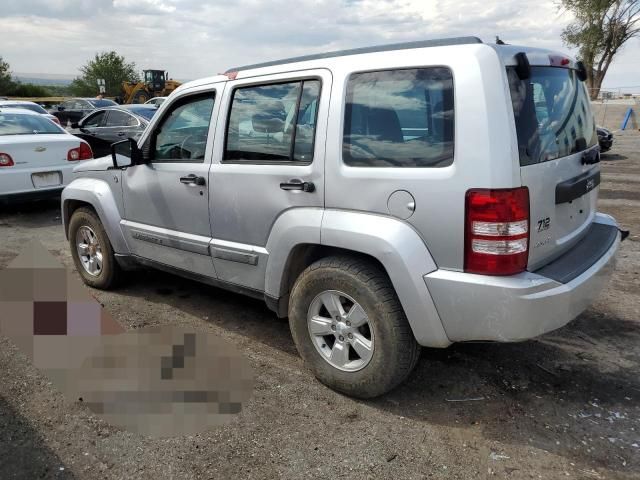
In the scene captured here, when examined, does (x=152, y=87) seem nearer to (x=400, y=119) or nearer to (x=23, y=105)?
(x=23, y=105)

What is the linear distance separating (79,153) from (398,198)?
281 inches

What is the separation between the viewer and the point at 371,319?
2.87m

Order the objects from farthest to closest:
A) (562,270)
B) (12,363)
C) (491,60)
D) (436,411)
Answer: (12,363) < (436,411) < (562,270) < (491,60)

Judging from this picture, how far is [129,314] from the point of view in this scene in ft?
14.4

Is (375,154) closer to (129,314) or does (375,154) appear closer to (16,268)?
(129,314)

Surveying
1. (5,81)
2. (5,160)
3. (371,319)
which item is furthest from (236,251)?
(5,81)

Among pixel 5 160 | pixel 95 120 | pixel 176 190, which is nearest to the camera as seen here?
pixel 176 190

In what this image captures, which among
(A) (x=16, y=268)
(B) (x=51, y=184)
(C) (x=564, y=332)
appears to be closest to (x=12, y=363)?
(A) (x=16, y=268)

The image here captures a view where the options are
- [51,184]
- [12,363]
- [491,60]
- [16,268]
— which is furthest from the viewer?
[51,184]

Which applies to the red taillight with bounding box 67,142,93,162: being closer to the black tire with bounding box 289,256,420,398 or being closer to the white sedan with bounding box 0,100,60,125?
the white sedan with bounding box 0,100,60,125

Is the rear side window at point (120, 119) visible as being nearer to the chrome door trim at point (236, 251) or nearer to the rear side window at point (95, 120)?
the rear side window at point (95, 120)

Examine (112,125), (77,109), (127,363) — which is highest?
(77,109)

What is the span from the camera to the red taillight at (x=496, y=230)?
8.14ft

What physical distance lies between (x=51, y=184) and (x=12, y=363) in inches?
203
